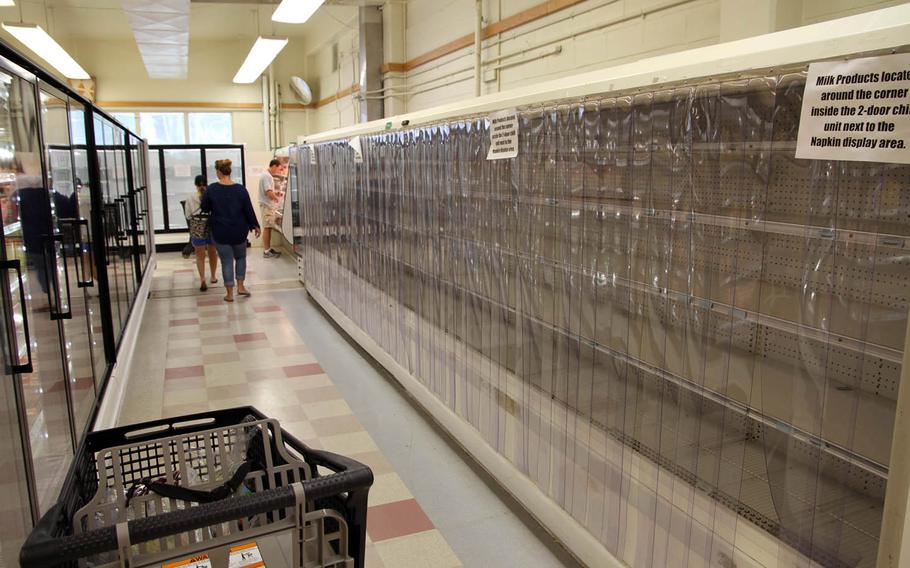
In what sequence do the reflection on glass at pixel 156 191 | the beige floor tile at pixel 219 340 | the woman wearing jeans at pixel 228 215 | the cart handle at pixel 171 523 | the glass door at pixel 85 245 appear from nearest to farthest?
1. the cart handle at pixel 171 523
2. the glass door at pixel 85 245
3. the beige floor tile at pixel 219 340
4. the woman wearing jeans at pixel 228 215
5. the reflection on glass at pixel 156 191

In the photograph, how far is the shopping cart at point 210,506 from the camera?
3.58 feet

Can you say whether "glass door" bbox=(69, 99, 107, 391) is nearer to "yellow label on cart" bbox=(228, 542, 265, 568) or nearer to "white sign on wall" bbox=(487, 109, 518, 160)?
"white sign on wall" bbox=(487, 109, 518, 160)

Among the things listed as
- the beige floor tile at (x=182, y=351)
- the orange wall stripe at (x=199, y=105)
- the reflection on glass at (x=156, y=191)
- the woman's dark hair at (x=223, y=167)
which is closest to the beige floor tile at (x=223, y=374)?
the beige floor tile at (x=182, y=351)

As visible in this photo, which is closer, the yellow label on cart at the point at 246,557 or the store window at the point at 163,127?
the yellow label on cart at the point at 246,557

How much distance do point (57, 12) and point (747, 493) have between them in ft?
41.3

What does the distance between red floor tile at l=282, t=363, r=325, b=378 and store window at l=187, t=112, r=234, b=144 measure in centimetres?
1071

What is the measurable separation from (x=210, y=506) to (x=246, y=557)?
345 millimetres

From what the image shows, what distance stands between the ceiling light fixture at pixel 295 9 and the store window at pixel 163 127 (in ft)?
27.8

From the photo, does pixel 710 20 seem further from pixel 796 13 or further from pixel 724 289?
pixel 724 289

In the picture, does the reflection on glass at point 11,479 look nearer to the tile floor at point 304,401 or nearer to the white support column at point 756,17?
the tile floor at point 304,401

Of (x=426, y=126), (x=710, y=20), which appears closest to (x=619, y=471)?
(x=426, y=126)

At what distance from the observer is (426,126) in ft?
11.4

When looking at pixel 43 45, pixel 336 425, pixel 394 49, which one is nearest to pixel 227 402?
pixel 336 425

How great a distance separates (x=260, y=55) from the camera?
9.55 m
